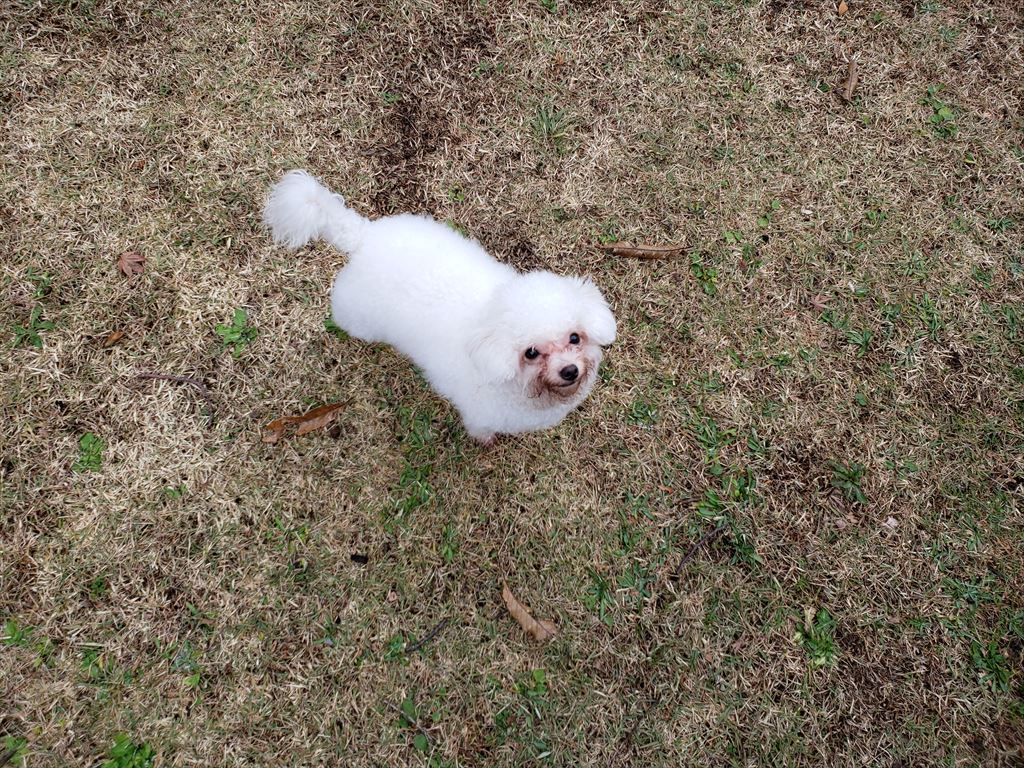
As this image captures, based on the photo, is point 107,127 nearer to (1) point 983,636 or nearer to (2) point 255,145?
(2) point 255,145

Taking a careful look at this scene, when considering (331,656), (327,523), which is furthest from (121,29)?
(331,656)

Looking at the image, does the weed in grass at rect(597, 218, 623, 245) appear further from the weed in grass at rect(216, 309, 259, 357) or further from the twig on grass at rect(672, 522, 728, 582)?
the weed in grass at rect(216, 309, 259, 357)

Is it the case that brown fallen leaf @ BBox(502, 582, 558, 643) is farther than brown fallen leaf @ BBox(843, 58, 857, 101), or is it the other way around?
brown fallen leaf @ BBox(843, 58, 857, 101)

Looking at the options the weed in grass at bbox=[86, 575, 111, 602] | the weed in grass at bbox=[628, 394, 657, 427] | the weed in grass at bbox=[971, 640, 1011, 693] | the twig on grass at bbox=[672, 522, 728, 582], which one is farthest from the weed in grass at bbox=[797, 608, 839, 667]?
the weed in grass at bbox=[86, 575, 111, 602]

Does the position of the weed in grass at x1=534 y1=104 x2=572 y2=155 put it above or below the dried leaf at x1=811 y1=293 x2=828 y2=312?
above

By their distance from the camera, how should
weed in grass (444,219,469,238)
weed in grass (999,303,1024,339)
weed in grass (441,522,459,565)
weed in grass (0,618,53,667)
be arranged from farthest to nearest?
weed in grass (999,303,1024,339) → weed in grass (444,219,469,238) → weed in grass (441,522,459,565) → weed in grass (0,618,53,667)

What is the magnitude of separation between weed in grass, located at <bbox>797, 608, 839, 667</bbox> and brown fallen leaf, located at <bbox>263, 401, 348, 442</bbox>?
2.31 meters

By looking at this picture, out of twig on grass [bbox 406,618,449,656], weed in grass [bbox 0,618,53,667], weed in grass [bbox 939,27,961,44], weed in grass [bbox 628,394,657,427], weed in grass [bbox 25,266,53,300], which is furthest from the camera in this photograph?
weed in grass [bbox 939,27,961,44]

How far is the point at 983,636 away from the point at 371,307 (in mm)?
3053

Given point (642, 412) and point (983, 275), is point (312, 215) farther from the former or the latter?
point (983, 275)

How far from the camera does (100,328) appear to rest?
8.20ft

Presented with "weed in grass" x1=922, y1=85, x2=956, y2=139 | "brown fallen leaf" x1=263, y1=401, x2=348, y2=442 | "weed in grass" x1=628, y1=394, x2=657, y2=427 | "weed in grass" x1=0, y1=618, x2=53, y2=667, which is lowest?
"weed in grass" x1=0, y1=618, x2=53, y2=667

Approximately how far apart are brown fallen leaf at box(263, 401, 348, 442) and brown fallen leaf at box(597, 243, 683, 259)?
1.52 m

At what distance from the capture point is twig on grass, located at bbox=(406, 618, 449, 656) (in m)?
2.29
